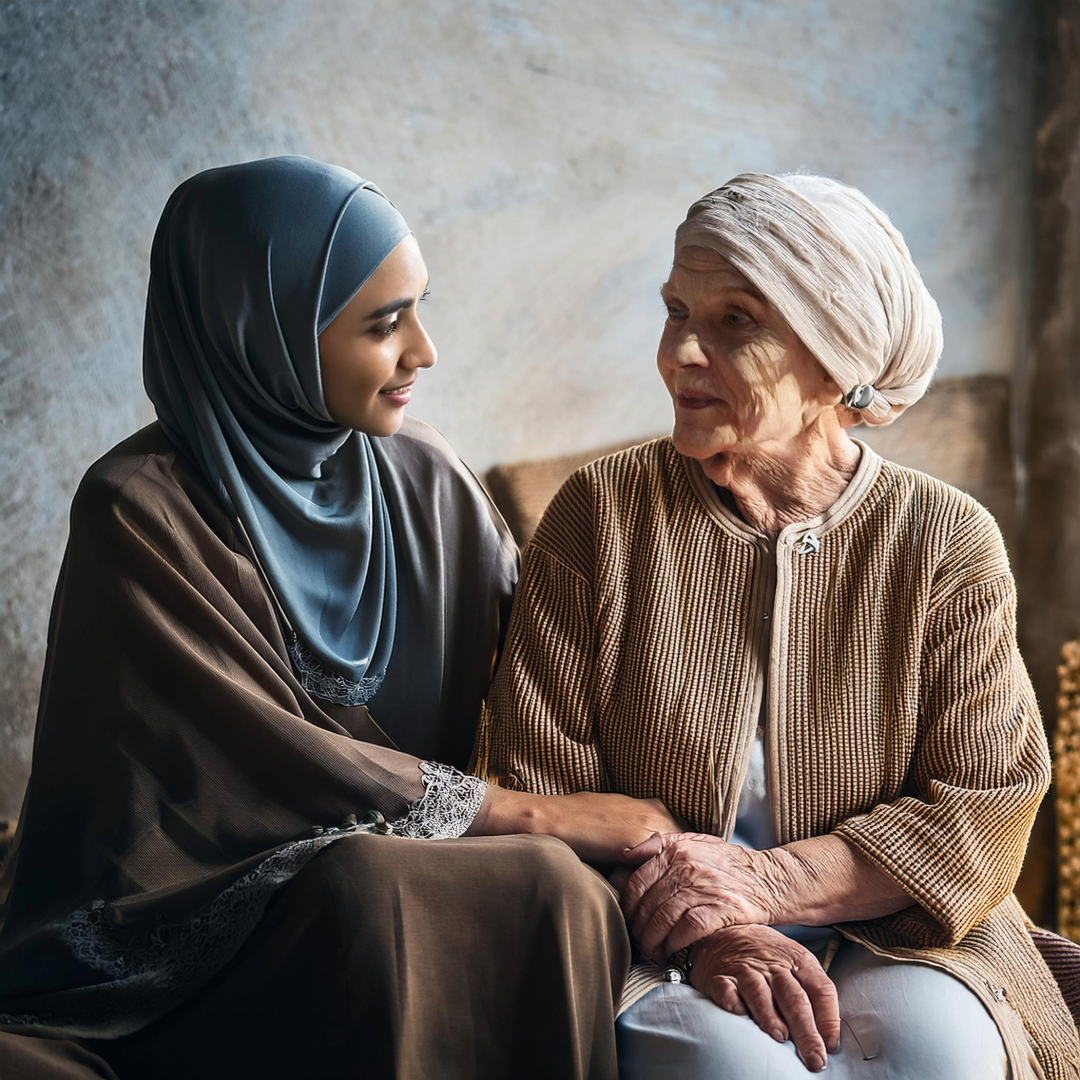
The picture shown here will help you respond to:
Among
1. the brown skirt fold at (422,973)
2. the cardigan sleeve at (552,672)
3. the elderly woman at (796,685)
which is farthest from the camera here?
the cardigan sleeve at (552,672)

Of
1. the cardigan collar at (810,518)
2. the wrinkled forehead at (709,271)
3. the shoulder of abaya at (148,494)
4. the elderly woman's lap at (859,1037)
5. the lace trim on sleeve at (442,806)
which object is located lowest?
the elderly woman's lap at (859,1037)

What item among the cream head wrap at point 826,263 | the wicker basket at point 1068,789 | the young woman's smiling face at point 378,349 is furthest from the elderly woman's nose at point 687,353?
the wicker basket at point 1068,789

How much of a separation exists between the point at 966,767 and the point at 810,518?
0.42m

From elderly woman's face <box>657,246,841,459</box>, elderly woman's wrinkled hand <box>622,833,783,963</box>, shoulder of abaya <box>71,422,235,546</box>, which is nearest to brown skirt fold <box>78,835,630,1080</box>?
elderly woman's wrinkled hand <box>622,833,783,963</box>

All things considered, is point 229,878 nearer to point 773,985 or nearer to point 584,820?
point 584,820

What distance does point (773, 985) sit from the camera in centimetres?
149

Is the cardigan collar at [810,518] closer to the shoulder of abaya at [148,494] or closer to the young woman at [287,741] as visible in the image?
the young woman at [287,741]

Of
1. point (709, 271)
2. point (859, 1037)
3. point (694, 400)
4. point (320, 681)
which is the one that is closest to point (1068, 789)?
point (859, 1037)

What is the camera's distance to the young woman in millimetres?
1400

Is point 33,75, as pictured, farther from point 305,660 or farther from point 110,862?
point 110,862

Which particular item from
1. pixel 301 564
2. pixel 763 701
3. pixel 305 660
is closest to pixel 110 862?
pixel 305 660

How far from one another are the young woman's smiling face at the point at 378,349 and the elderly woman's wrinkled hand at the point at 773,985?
0.91 meters

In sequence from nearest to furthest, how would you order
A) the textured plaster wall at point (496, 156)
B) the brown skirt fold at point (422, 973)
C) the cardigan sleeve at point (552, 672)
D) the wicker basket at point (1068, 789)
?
the brown skirt fold at point (422, 973) < the cardigan sleeve at point (552, 672) < the textured plaster wall at point (496, 156) < the wicker basket at point (1068, 789)

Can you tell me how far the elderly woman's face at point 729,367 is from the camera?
1.65m
